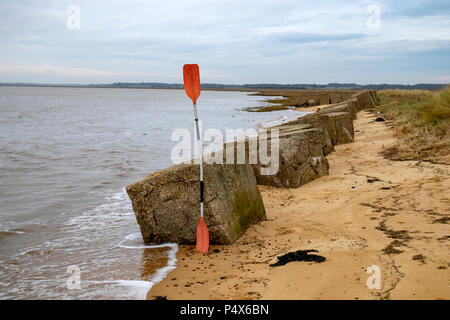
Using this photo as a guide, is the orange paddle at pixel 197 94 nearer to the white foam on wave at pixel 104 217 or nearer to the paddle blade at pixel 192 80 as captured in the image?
the paddle blade at pixel 192 80

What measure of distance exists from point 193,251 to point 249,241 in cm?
69

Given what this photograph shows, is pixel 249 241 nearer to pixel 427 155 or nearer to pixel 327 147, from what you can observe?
pixel 427 155

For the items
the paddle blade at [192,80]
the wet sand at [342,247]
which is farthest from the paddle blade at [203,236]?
the paddle blade at [192,80]

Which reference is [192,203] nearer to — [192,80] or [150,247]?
[150,247]

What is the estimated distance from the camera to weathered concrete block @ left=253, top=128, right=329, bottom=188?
7.16m

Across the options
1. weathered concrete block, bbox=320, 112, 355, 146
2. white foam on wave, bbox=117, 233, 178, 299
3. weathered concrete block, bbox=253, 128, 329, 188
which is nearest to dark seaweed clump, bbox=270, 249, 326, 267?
white foam on wave, bbox=117, 233, 178, 299

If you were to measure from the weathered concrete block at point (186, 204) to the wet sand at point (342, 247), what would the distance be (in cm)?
21

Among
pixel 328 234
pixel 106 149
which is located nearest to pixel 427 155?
pixel 328 234

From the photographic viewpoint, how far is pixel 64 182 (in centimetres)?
914

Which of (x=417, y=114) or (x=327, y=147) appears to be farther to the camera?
(x=417, y=114)

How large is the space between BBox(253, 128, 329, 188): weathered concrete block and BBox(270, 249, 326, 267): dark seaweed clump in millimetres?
3206

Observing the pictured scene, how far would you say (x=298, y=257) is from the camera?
391 cm

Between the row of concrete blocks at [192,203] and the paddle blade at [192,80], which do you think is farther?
the paddle blade at [192,80]

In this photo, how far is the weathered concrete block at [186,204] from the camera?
4.57m
